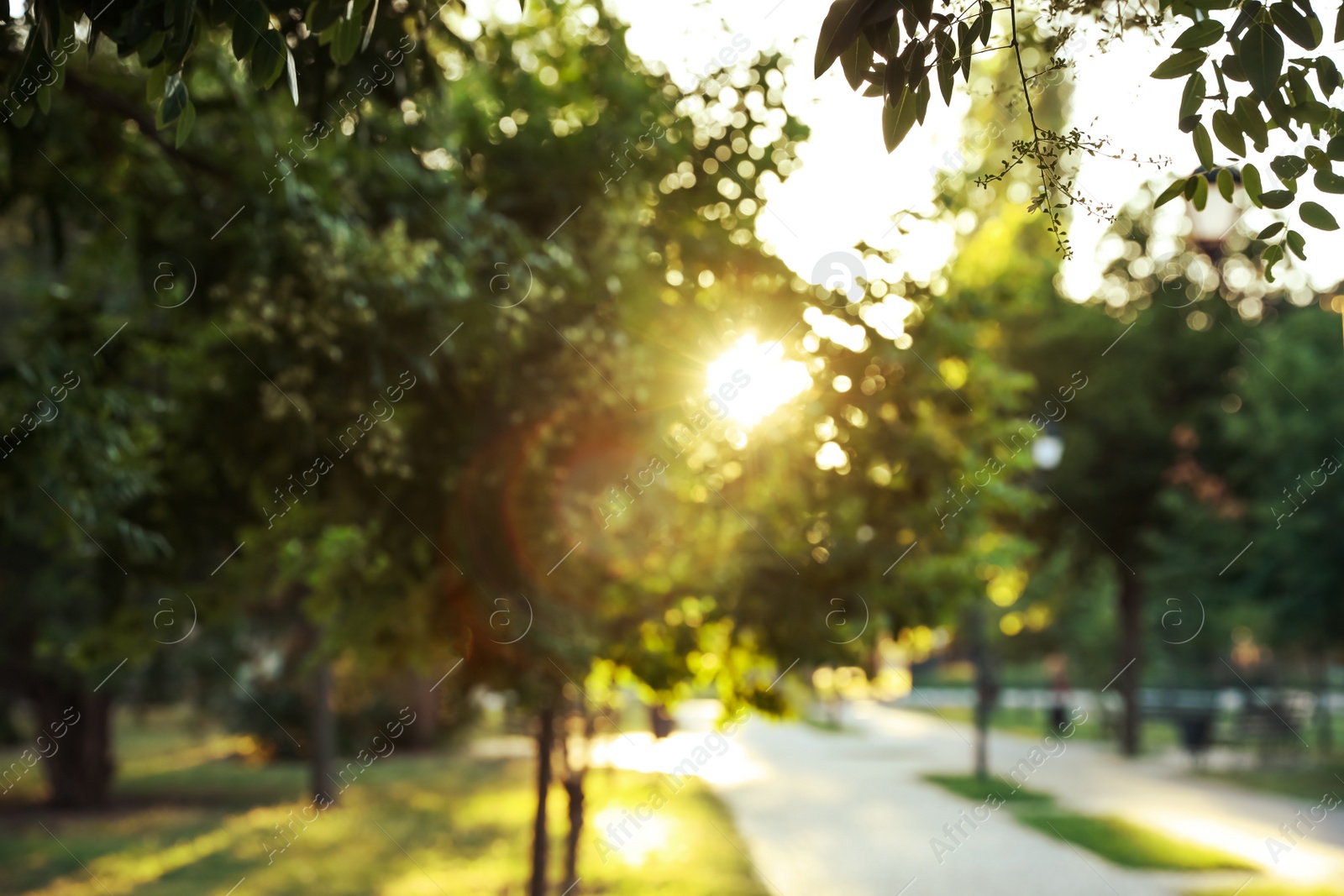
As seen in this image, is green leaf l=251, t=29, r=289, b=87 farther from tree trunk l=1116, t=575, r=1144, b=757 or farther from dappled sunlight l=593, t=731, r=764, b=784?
tree trunk l=1116, t=575, r=1144, b=757

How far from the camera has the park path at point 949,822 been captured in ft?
33.6

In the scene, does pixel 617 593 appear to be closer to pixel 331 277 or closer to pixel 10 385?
pixel 331 277

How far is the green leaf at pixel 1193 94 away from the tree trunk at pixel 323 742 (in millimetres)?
15346

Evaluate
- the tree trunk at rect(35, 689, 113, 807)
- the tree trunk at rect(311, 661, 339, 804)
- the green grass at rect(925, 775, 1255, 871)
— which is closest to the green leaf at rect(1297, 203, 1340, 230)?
the green grass at rect(925, 775, 1255, 871)

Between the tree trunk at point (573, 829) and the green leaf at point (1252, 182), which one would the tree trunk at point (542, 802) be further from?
the green leaf at point (1252, 182)

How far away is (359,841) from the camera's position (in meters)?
13.3

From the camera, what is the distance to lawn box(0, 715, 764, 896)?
35.0 feet

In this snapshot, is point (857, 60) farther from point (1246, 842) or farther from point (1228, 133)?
point (1246, 842)

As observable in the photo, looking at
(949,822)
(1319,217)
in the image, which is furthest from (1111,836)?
(1319,217)

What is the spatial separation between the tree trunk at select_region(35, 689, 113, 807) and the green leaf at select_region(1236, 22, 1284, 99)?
17.4 meters

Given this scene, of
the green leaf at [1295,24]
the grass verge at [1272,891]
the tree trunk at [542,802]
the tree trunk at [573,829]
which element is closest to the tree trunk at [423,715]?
the tree trunk at [573,829]

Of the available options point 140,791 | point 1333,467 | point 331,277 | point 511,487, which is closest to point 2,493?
point 331,277

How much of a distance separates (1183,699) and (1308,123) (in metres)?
31.2

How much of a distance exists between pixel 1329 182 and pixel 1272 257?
235mm
